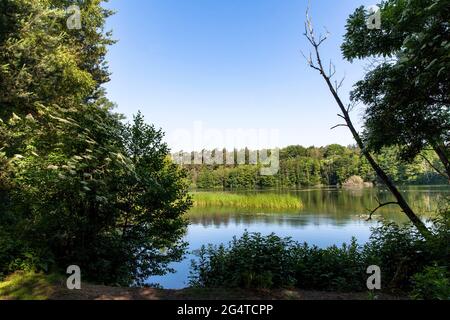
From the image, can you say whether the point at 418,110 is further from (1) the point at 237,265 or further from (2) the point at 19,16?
(2) the point at 19,16

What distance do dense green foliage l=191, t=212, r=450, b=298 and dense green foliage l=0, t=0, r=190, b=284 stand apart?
235cm

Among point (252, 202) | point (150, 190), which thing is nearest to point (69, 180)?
point (150, 190)

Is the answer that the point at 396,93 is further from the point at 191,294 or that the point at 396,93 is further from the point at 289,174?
the point at 289,174

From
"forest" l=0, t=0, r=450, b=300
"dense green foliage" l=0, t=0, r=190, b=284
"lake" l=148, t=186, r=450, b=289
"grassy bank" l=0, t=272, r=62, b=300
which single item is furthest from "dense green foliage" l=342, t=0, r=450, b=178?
"lake" l=148, t=186, r=450, b=289

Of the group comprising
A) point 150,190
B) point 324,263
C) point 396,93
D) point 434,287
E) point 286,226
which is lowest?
point 286,226

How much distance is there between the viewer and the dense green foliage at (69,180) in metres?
7.13

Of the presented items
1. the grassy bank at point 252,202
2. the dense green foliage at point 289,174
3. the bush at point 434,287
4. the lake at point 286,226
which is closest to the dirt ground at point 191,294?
the bush at point 434,287

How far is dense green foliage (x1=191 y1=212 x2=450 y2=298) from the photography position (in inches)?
245

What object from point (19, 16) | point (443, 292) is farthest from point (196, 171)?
point (443, 292)

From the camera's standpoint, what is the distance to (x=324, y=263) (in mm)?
6988

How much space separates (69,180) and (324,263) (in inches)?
240

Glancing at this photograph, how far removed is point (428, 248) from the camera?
639cm

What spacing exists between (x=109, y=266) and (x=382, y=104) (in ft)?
25.7

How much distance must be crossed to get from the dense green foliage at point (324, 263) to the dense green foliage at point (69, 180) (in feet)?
7.71
